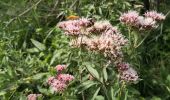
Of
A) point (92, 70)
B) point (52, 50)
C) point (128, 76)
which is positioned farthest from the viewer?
point (52, 50)

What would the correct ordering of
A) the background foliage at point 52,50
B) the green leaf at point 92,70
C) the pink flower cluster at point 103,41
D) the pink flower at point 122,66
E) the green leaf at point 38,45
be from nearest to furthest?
the pink flower cluster at point 103,41 < the pink flower at point 122,66 < the green leaf at point 92,70 < the background foliage at point 52,50 < the green leaf at point 38,45

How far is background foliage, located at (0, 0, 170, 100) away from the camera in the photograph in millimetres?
2926

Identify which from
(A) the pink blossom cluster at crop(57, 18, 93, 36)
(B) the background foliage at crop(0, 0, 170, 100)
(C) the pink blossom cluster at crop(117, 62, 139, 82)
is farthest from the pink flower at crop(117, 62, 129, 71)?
(A) the pink blossom cluster at crop(57, 18, 93, 36)

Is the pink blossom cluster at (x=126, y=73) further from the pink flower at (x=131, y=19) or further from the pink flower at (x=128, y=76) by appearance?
the pink flower at (x=131, y=19)

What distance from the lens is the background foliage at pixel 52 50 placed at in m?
2.93

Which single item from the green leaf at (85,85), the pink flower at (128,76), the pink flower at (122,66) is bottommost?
the green leaf at (85,85)

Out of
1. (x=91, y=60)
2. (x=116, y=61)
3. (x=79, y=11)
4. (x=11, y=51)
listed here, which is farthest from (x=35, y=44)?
(x=116, y=61)

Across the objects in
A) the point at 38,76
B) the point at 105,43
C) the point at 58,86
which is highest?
the point at 105,43

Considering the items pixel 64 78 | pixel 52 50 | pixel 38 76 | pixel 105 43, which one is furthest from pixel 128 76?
pixel 52 50

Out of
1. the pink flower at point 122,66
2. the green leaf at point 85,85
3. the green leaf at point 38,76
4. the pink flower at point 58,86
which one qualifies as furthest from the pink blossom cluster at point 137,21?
the green leaf at point 38,76

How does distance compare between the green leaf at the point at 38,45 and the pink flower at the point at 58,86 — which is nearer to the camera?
the pink flower at the point at 58,86

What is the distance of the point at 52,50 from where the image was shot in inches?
134

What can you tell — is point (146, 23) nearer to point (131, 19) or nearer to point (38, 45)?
point (131, 19)

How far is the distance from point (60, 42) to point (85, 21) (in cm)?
80
